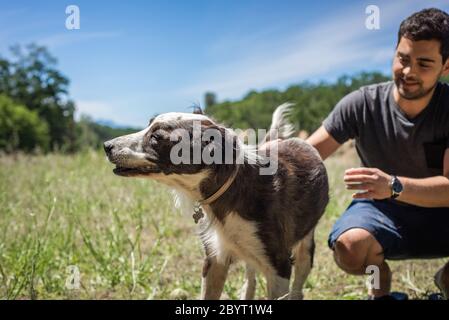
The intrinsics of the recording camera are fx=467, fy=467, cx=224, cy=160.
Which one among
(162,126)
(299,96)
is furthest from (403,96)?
(299,96)

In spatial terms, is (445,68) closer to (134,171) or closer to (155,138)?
(155,138)

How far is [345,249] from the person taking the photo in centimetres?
350

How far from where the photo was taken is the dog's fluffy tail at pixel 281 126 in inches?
147

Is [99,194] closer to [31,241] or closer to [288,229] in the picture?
[31,241]

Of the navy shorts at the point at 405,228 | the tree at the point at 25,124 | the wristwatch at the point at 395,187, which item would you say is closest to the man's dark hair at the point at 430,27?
the wristwatch at the point at 395,187

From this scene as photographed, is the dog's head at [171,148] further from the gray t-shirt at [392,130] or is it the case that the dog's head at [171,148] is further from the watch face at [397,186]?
the gray t-shirt at [392,130]

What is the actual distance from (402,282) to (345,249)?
115 centimetres

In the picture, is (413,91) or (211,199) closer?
(211,199)

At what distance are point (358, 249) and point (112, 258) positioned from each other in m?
2.11

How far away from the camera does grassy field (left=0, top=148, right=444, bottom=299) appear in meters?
3.79

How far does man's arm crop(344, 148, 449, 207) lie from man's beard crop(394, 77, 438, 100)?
451 mm

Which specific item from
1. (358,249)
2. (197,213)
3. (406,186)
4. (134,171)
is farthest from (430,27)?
(134,171)

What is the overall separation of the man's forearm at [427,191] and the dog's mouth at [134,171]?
164cm

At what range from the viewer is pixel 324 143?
152 inches
